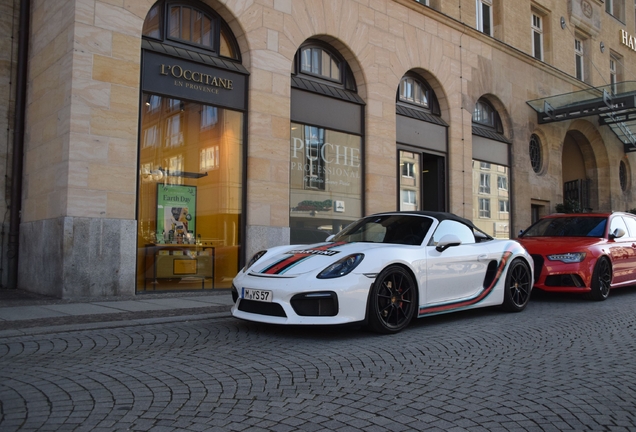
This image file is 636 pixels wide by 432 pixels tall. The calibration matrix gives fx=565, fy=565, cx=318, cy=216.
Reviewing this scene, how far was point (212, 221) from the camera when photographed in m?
11.3

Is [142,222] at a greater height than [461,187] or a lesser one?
lesser

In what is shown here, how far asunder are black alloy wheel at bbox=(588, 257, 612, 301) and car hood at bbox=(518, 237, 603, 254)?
0.37 meters

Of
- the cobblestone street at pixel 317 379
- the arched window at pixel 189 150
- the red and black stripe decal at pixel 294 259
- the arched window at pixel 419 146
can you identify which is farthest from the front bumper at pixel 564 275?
the arched window at pixel 419 146

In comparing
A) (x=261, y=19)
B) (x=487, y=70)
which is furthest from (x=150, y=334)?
(x=487, y=70)

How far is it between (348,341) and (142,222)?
5845 millimetres

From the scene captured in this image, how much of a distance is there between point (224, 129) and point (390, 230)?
560cm

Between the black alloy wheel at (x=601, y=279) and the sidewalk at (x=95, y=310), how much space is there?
597 centimetres

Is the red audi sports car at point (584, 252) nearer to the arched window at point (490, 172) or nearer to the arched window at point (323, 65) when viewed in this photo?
the arched window at point (323, 65)

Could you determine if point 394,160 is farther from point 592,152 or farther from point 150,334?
point 592,152

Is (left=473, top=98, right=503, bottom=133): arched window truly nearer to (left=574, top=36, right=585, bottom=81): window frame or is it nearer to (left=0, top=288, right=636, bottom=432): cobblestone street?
(left=574, top=36, right=585, bottom=81): window frame

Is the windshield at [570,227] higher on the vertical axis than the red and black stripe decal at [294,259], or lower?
higher

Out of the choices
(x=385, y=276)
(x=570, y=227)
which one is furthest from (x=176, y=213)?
(x=570, y=227)

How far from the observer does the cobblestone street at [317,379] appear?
329 cm

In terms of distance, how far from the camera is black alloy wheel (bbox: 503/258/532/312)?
789 centimetres
